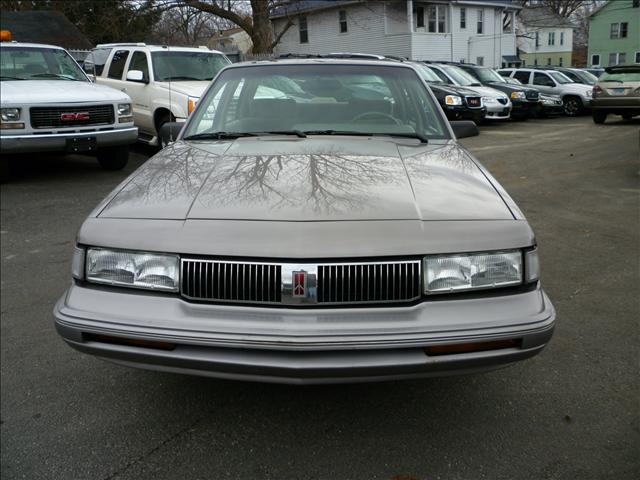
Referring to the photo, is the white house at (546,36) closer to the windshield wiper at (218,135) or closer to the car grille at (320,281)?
the windshield wiper at (218,135)

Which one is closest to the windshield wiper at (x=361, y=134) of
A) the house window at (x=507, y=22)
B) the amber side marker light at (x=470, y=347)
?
the amber side marker light at (x=470, y=347)

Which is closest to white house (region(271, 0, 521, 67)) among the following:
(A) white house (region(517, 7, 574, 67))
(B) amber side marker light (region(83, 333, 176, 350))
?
(A) white house (region(517, 7, 574, 67))

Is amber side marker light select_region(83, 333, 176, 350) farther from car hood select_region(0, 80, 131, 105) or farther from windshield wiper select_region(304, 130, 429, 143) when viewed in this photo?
car hood select_region(0, 80, 131, 105)

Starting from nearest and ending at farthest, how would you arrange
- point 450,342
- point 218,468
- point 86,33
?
point 450,342 → point 218,468 → point 86,33

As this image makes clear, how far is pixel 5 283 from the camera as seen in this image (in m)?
4.62

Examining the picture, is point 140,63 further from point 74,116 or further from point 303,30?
point 303,30

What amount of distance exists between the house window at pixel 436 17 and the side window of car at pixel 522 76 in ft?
52.2

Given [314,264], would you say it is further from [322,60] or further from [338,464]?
[322,60]

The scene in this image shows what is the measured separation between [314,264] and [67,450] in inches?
55.0

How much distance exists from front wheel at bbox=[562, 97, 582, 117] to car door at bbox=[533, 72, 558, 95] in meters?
0.45

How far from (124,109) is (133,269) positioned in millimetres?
6765

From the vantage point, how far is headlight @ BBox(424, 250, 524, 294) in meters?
2.26

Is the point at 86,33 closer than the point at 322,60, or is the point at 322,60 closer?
the point at 322,60

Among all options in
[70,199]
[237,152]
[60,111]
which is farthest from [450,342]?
[60,111]
